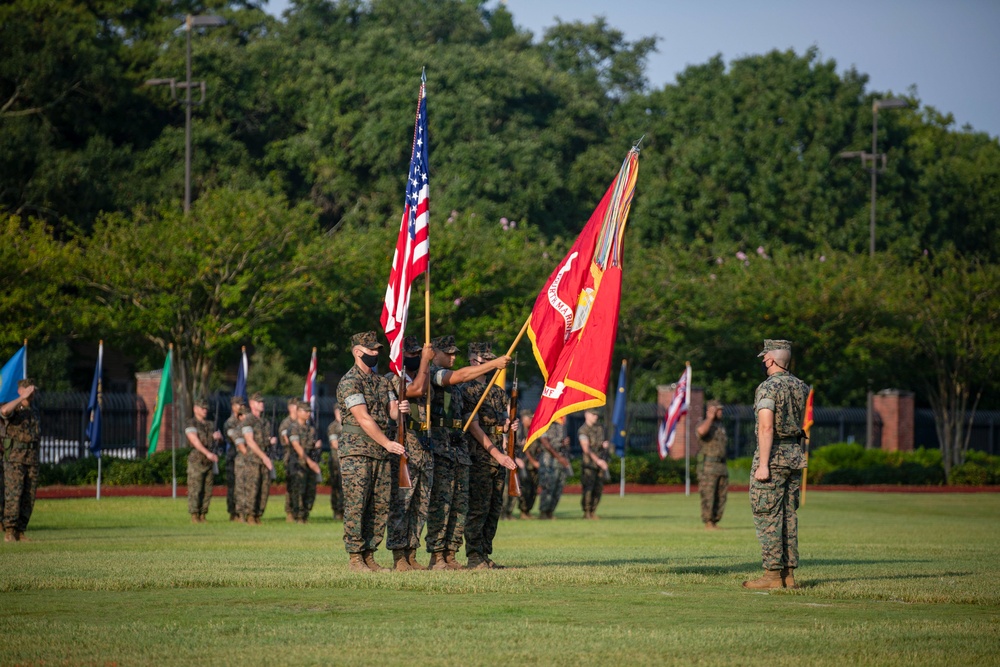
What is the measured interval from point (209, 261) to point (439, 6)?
31.2 m

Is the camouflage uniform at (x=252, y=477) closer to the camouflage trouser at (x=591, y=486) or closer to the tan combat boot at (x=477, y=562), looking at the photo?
the camouflage trouser at (x=591, y=486)

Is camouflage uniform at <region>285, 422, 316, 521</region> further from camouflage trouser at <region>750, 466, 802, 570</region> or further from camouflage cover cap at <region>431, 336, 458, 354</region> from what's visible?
camouflage trouser at <region>750, 466, 802, 570</region>

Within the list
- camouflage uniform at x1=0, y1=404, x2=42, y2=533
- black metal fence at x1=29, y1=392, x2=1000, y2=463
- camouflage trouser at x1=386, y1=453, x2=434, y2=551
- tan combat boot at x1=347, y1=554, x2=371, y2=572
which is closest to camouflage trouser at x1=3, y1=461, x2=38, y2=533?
camouflage uniform at x1=0, y1=404, x2=42, y2=533

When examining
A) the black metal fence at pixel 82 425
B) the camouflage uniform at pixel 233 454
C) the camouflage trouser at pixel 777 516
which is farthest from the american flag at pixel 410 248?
the black metal fence at pixel 82 425

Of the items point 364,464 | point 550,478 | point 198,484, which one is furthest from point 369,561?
point 550,478

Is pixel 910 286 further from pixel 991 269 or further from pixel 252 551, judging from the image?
pixel 252 551

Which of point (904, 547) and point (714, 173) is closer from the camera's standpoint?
point (904, 547)

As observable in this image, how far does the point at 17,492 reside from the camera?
685 inches

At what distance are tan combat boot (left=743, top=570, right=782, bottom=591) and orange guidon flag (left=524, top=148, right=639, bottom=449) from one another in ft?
6.90

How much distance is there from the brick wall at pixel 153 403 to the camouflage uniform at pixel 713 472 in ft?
61.1

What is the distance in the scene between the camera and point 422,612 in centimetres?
1052

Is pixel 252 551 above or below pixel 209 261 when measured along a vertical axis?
below

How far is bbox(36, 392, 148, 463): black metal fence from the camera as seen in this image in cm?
3734

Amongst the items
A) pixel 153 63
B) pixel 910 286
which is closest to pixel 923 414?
pixel 910 286
